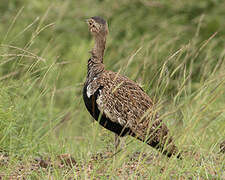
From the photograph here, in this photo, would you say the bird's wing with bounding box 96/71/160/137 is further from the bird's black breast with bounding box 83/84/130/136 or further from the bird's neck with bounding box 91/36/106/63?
the bird's neck with bounding box 91/36/106/63

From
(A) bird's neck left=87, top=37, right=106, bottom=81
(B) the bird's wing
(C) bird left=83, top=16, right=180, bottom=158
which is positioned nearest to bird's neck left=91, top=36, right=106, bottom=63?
(A) bird's neck left=87, top=37, right=106, bottom=81

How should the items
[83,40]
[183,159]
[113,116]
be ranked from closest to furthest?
[183,159]
[113,116]
[83,40]

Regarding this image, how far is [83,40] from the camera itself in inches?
398

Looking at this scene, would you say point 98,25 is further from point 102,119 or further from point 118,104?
point 102,119

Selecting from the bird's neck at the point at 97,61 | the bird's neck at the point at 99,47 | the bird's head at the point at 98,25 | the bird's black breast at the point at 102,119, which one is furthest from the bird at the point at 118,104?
the bird's head at the point at 98,25

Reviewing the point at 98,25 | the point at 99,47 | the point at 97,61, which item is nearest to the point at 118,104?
the point at 97,61

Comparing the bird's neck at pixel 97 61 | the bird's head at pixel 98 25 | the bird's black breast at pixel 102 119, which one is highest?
the bird's head at pixel 98 25

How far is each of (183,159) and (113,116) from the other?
98cm

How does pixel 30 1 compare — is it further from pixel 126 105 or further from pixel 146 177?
pixel 146 177

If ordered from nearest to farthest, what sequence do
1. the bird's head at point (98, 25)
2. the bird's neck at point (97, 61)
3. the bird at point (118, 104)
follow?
the bird at point (118, 104)
the bird's neck at point (97, 61)
the bird's head at point (98, 25)

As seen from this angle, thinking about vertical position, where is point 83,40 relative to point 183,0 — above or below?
below

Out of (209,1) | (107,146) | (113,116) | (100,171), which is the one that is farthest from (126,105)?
(209,1)

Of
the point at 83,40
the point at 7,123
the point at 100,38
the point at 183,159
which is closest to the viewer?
the point at 183,159

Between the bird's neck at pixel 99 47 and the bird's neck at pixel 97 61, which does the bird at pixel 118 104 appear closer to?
the bird's neck at pixel 97 61
